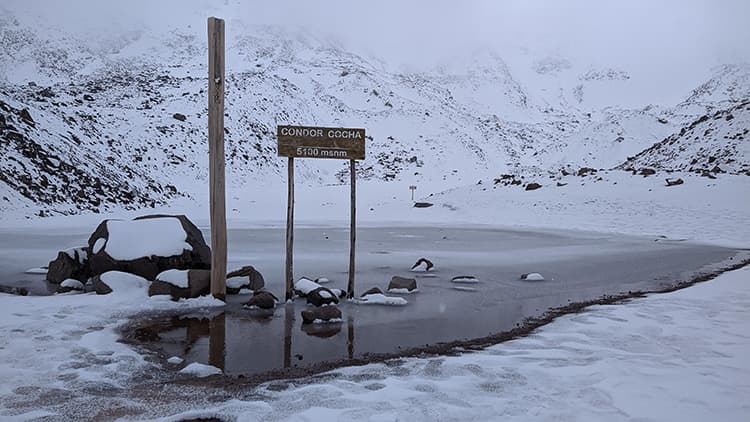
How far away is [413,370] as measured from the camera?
4809mm

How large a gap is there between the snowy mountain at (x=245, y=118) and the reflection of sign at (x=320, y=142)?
Result: 55.8 feet

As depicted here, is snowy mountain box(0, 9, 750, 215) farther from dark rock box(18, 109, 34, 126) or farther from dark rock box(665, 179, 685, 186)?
dark rock box(665, 179, 685, 186)

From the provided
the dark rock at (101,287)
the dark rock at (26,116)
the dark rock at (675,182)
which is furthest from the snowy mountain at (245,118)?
the dark rock at (101,287)

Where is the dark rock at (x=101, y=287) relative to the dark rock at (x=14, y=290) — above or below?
above

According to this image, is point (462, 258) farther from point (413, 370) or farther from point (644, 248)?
point (413, 370)

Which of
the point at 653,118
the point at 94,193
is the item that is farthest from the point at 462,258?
the point at 653,118

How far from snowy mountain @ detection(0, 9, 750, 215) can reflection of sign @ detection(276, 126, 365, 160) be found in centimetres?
1700

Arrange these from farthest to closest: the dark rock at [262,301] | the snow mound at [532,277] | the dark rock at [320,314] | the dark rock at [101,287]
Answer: the snow mound at [532,277] → the dark rock at [101,287] → the dark rock at [262,301] → the dark rock at [320,314]

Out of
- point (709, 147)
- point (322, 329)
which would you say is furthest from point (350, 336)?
point (709, 147)

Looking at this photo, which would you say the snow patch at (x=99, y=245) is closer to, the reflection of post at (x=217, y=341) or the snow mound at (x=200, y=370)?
the reflection of post at (x=217, y=341)

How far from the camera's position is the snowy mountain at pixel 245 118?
25.7 metres

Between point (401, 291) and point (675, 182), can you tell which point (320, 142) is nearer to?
point (401, 291)

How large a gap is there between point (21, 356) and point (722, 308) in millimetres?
8155

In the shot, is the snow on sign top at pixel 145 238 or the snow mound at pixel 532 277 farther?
the snow mound at pixel 532 277
